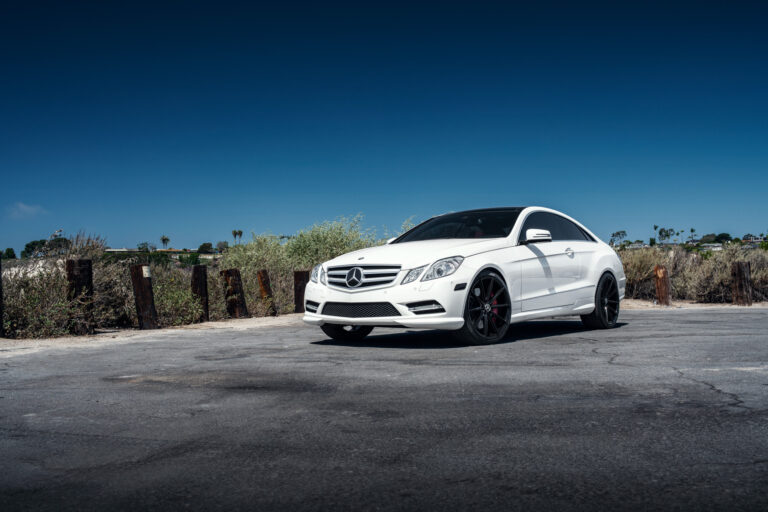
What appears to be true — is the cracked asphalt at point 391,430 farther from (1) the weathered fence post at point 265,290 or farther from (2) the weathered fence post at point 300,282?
(2) the weathered fence post at point 300,282

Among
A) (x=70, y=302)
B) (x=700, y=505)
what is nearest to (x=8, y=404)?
(x=700, y=505)

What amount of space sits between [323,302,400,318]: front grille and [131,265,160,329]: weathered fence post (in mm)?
4186

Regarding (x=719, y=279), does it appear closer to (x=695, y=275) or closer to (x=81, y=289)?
(x=695, y=275)

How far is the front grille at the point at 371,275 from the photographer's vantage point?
749cm

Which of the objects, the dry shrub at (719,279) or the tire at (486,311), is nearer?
the tire at (486,311)

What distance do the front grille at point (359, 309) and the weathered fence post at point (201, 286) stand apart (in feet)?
16.0

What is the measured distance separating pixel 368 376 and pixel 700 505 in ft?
10.8

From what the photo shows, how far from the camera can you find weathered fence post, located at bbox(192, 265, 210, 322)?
1205 cm

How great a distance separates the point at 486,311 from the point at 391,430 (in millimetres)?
3976

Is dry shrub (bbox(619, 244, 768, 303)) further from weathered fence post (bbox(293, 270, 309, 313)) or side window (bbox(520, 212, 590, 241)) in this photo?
side window (bbox(520, 212, 590, 241))

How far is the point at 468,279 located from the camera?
7.35m

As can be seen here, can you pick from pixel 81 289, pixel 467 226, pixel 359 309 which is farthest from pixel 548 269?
pixel 81 289

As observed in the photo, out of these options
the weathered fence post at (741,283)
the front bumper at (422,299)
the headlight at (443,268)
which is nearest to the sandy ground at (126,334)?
the front bumper at (422,299)

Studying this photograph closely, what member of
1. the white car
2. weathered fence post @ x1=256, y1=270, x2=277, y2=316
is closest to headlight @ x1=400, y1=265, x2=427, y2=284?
the white car
